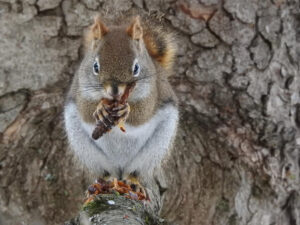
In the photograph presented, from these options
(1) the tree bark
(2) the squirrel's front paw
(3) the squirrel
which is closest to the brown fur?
(3) the squirrel

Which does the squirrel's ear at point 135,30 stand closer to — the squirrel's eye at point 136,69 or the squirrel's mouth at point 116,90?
the squirrel's eye at point 136,69

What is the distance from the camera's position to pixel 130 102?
2600 mm

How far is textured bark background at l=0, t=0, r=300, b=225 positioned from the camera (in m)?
2.79

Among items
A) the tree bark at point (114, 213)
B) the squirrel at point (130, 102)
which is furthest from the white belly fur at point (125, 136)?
the tree bark at point (114, 213)

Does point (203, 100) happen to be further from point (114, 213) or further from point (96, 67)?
point (114, 213)

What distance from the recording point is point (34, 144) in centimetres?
283

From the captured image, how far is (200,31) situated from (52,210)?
1.19m

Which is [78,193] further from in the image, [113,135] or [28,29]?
[28,29]

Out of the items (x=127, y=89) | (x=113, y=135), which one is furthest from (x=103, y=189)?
(x=127, y=89)

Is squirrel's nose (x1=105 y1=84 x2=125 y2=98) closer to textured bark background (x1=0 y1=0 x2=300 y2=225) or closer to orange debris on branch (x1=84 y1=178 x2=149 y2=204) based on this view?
orange debris on branch (x1=84 y1=178 x2=149 y2=204)

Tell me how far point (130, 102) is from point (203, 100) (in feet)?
1.35

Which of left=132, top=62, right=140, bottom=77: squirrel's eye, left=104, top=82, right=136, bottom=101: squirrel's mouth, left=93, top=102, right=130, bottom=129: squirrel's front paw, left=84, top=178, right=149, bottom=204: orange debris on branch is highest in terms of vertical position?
left=132, top=62, right=140, bottom=77: squirrel's eye

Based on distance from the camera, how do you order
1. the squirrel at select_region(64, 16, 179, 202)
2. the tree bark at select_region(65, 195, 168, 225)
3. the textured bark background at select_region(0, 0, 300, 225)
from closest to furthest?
the tree bark at select_region(65, 195, 168, 225) < the squirrel at select_region(64, 16, 179, 202) < the textured bark background at select_region(0, 0, 300, 225)

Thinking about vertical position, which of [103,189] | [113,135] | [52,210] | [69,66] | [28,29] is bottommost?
[52,210]
